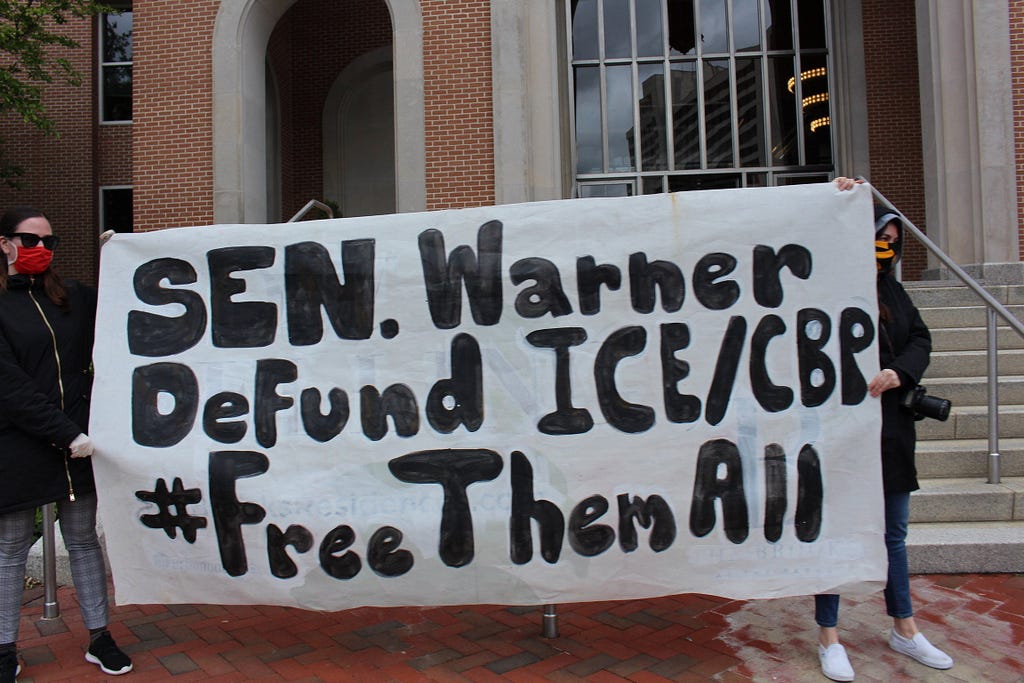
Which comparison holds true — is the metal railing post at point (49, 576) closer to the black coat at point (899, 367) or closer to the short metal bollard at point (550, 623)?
the short metal bollard at point (550, 623)

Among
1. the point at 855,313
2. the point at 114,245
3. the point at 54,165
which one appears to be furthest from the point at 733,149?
the point at 54,165

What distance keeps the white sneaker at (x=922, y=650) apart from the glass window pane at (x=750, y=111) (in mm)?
10807

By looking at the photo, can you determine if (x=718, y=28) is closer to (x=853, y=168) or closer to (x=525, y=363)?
(x=853, y=168)

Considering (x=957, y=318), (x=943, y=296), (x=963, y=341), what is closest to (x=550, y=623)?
(x=963, y=341)

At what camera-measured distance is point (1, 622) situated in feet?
9.88

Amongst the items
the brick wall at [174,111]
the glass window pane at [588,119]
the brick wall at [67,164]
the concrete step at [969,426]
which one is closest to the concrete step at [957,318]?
the concrete step at [969,426]

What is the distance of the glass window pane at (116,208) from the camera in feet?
54.3

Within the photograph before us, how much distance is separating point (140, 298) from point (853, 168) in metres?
11.7

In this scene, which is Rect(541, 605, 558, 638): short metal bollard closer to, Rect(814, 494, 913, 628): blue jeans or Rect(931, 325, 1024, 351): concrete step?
Rect(814, 494, 913, 628): blue jeans

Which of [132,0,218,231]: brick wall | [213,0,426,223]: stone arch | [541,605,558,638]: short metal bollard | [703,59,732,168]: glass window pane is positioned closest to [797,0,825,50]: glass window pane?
[703,59,732,168]: glass window pane

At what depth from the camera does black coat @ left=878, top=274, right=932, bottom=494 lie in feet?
9.86

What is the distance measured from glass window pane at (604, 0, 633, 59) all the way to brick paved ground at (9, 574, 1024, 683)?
428 inches

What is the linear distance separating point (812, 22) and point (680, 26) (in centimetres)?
225

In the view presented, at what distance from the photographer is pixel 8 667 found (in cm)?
300
